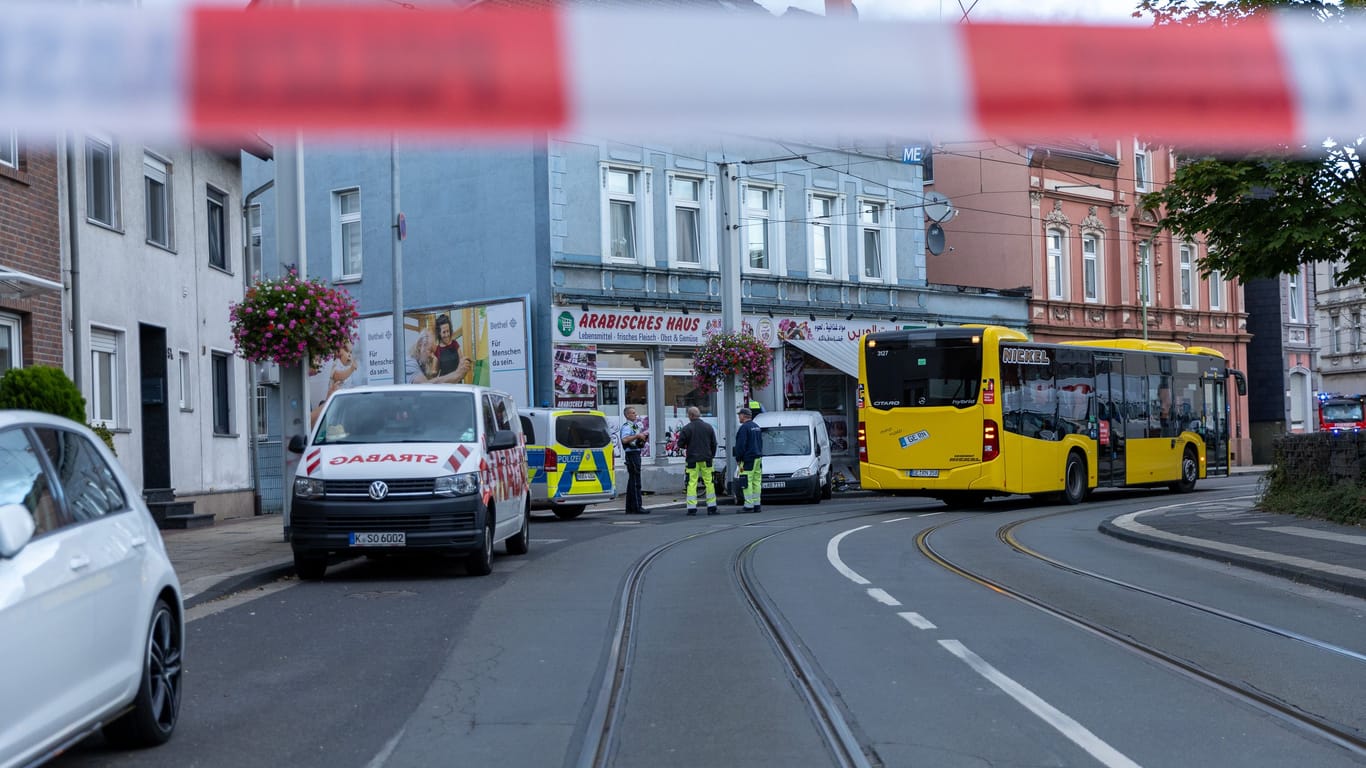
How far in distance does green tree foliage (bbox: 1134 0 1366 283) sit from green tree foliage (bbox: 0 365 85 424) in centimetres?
1189

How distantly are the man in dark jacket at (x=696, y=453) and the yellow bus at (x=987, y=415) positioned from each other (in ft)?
9.61

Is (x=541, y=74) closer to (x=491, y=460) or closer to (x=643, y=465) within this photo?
(x=491, y=460)

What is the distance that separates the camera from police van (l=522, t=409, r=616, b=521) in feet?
81.9

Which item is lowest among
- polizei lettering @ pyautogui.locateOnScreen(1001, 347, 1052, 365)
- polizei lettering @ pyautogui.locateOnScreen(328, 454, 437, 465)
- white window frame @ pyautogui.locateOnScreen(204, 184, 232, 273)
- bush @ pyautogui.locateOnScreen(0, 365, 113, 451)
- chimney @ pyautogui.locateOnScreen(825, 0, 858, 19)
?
polizei lettering @ pyautogui.locateOnScreen(328, 454, 437, 465)

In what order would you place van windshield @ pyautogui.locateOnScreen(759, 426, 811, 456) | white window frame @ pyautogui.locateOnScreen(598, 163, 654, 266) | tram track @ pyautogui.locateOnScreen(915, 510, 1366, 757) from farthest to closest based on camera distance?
1. white window frame @ pyautogui.locateOnScreen(598, 163, 654, 266)
2. van windshield @ pyautogui.locateOnScreen(759, 426, 811, 456)
3. tram track @ pyautogui.locateOnScreen(915, 510, 1366, 757)

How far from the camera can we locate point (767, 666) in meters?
8.46

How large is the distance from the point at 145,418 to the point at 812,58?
66.8 ft

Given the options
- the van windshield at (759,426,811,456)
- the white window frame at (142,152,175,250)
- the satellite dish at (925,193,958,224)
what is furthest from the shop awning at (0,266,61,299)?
the satellite dish at (925,193,958,224)

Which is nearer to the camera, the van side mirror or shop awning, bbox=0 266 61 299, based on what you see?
the van side mirror

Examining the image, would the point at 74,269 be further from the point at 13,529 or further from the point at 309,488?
the point at 13,529

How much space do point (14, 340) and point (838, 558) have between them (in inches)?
395

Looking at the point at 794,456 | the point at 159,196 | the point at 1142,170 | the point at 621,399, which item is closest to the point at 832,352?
the point at 621,399

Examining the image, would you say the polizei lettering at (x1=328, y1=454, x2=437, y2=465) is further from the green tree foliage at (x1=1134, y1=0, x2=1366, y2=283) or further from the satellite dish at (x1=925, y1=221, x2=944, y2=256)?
the satellite dish at (x1=925, y1=221, x2=944, y2=256)

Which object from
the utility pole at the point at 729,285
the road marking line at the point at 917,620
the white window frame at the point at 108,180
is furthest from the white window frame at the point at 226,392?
the road marking line at the point at 917,620
